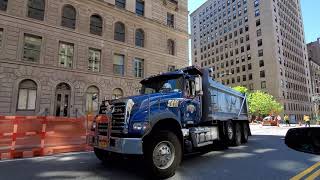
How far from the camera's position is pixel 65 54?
23.3 meters

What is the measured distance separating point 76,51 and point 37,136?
14.8 meters

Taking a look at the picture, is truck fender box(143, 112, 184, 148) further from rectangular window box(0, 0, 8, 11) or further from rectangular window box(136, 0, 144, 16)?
rectangular window box(136, 0, 144, 16)

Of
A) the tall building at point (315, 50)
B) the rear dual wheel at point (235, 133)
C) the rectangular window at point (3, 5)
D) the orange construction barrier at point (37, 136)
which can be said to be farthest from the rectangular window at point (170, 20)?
the tall building at point (315, 50)

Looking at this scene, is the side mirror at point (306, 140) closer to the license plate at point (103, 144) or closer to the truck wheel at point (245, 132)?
the license plate at point (103, 144)

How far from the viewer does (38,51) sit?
2186 cm

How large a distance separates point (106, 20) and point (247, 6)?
240 feet

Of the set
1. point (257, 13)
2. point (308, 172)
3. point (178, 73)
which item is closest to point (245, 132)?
point (308, 172)

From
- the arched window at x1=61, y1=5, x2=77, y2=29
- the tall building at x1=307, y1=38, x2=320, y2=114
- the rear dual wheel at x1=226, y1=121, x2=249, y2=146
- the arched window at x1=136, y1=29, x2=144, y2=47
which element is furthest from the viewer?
the tall building at x1=307, y1=38, x2=320, y2=114

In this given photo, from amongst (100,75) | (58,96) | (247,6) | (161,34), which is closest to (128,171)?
(58,96)

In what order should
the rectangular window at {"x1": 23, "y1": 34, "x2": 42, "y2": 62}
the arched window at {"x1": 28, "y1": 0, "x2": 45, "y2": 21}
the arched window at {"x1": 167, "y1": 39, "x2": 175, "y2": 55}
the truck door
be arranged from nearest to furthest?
the truck door
the rectangular window at {"x1": 23, "y1": 34, "x2": 42, "y2": 62}
the arched window at {"x1": 28, "y1": 0, "x2": 45, "y2": 21}
the arched window at {"x1": 167, "y1": 39, "x2": 175, "y2": 55}

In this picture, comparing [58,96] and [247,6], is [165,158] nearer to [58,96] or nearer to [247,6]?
[58,96]

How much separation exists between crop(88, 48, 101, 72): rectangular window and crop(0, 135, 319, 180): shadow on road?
679 inches

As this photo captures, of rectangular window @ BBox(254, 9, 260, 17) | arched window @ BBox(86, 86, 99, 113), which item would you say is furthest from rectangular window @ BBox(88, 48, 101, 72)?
rectangular window @ BBox(254, 9, 260, 17)

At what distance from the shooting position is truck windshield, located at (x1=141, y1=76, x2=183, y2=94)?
27.1ft
